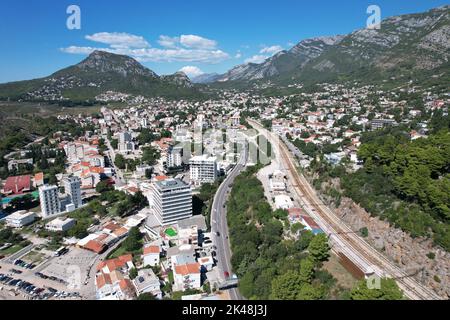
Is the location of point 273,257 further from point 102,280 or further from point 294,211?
point 102,280

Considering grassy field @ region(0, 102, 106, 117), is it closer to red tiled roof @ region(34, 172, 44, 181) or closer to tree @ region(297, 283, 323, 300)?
red tiled roof @ region(34, 172, 44, 181)

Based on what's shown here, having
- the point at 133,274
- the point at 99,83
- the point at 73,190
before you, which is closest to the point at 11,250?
the point at 73,190

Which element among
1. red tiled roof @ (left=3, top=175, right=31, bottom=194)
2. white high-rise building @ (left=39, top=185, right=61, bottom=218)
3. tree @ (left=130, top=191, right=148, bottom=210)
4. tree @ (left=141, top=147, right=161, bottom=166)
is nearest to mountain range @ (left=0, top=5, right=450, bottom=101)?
tree @ (left=141, top=147, right=161, bottom=166)

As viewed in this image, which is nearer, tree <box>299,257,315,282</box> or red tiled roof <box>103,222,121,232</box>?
tree <box>299,257,315,282</box>

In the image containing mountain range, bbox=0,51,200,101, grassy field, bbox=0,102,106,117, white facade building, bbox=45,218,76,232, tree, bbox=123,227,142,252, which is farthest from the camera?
mountain range, bbox=0,51,200,101

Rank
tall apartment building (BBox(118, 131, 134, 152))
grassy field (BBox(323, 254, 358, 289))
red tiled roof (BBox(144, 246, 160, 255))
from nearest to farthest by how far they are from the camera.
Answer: grassy field (BBox(323, 254, 358, 289))
red tiled roof (BBox(144, 246, 160, 255))
tall apartment building (BBox(118, 131, 134, 152))

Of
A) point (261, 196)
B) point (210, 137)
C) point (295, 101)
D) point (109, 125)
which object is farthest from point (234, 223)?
point (295, 101)
